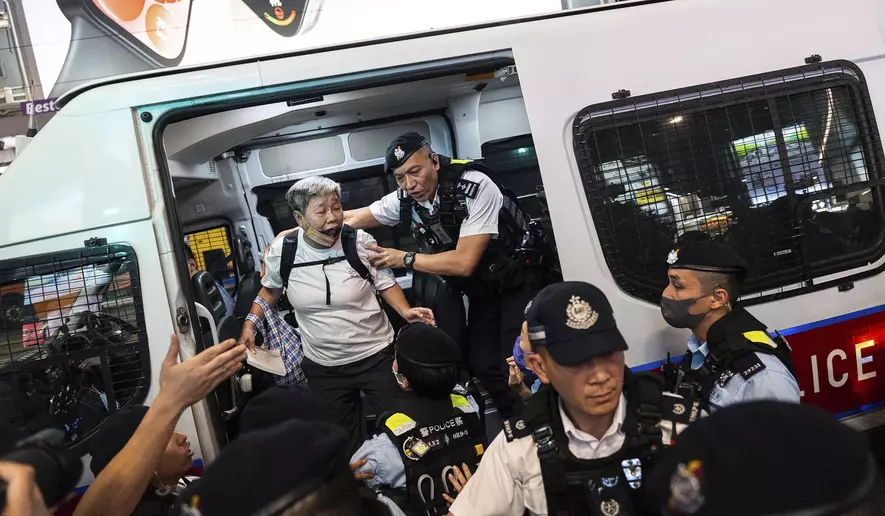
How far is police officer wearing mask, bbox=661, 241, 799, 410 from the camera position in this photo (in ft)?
6.07

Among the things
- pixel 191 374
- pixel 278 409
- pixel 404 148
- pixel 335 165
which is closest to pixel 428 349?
pixel 278 409

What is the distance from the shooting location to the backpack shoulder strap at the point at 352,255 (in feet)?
9.63

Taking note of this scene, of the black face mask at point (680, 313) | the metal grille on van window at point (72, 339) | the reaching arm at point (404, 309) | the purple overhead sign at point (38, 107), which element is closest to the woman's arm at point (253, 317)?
the reaching arm at point (404, 309)

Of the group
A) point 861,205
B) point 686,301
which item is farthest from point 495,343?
point 861,205

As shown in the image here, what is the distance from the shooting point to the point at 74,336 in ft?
6.72

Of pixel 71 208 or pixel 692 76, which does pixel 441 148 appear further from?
pixel 71 208

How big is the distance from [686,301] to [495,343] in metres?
1.27

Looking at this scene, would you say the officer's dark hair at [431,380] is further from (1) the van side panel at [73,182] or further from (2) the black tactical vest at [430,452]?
(1) the van side panel at [73,182]

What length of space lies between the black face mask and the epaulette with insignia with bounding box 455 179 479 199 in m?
1.10

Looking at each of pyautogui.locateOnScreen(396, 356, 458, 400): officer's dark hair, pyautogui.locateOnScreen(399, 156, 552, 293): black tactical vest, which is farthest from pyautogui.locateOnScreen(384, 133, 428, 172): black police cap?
pyautogui.locateOnScreen(396, 356, 458, 400): officer's dark hair

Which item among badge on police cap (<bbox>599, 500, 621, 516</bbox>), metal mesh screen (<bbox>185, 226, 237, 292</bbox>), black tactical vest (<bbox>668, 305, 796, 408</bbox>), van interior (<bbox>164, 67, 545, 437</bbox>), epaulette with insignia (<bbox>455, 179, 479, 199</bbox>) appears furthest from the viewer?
metal mesh screen (<bbox>185, 226, 237, 292</bbox>)

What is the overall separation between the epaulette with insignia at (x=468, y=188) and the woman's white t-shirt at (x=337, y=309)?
1.82 ft

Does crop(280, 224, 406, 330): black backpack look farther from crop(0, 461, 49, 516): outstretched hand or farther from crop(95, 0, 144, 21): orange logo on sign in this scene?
crop(95, 0, 144, 21): orange logo on sign

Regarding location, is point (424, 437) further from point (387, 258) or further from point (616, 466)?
point (387, 258)
